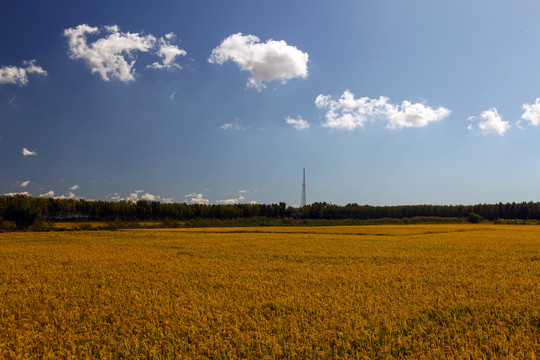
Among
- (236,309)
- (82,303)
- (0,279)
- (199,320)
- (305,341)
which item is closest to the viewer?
(305,341)

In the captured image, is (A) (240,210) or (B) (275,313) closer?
(B) (275,313)

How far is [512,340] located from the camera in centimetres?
548

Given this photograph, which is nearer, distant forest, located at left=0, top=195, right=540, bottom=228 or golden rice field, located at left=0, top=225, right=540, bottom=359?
golden rice field, located at left=0, top=225, right=540, bottom=359

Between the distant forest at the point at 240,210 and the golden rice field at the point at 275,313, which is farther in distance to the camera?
the distant forest at the point at 240,210

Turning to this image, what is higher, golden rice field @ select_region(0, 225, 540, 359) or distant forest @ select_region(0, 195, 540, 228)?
golden rice field @ select_region(0, 225, 540, 359)

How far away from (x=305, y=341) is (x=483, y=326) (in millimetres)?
3781

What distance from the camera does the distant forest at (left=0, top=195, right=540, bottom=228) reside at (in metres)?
109

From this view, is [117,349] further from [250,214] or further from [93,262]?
[250,214]

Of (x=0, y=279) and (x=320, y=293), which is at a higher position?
(x=320, y=293)

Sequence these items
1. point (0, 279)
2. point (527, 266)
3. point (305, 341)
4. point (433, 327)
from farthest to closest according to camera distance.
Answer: point (527, 266) < point (0, 279) < point (433, 327) < point (305, 341)

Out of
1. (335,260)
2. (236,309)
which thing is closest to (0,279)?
(236,309)

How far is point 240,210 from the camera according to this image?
139 meters

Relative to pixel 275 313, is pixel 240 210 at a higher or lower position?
lower

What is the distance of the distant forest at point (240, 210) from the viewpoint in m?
109
